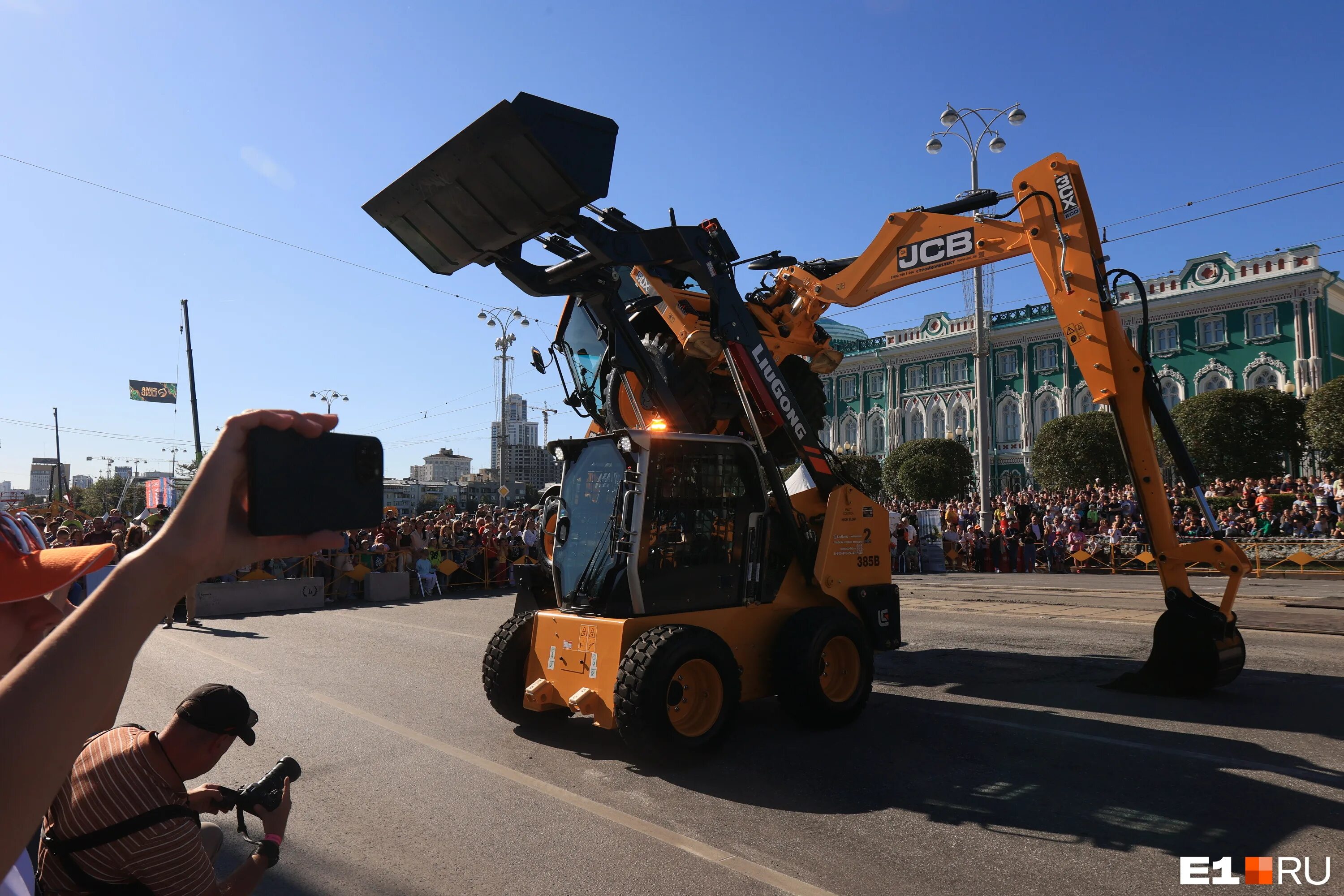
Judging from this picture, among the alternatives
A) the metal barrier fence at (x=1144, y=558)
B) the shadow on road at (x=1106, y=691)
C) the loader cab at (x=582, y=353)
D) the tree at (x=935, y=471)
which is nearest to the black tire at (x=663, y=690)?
the shadow on road at (x=1106, y=691)

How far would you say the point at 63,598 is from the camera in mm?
2059

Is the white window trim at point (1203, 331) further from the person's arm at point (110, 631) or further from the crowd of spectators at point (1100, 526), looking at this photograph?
the person's arm at point (110, 631)

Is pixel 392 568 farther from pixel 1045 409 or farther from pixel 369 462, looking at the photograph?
pixel 1045 409

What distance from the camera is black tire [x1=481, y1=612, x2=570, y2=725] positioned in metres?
Result: 6.68

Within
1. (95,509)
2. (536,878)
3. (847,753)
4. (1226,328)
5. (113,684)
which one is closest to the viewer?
(113,684)

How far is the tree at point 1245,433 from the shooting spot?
37.7 metres

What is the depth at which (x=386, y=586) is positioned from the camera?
19.1 meters

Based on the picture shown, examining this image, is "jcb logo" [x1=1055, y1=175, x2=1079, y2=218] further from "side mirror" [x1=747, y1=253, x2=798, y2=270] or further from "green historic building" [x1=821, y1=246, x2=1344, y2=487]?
"green historic building" [x1=821, y1=246, x2=1344, y2=487]

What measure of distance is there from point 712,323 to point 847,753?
3.91 metres

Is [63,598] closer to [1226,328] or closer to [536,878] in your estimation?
[536,878]

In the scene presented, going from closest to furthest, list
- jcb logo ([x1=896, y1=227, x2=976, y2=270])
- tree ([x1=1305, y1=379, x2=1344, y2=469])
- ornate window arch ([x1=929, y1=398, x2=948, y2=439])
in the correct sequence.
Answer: jcb logo ([x1=896, y1=227, x2=976, y2=270])
tree ([x1=1305, y1=379, x2=1344, y2=469])
ornate window arch ([x1=929, y1=398, x2=948, y2=439])

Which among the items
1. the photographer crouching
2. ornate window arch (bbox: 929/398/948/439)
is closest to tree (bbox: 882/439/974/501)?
ornate window arch (bbox: 929/398/948/439)

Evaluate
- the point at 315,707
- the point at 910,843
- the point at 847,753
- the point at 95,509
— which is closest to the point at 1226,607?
the point at 847,753

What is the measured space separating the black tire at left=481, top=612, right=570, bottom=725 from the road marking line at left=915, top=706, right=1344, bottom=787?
3.23 metres
